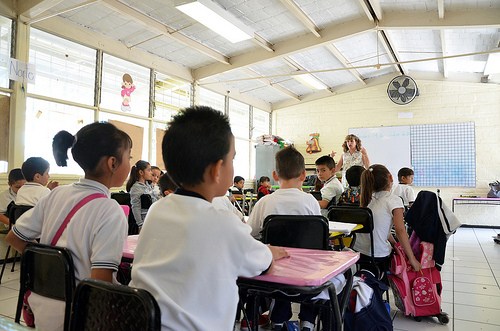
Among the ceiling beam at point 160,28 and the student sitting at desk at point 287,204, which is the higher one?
the ceiling beam at point 160,28

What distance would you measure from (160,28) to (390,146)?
5.79m

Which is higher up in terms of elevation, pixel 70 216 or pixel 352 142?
pixel 352 142

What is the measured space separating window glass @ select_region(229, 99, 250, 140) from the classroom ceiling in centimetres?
50

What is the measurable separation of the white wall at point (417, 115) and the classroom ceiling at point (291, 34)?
0.38 meters

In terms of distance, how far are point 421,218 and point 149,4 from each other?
423 cm

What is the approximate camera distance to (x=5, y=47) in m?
4.33

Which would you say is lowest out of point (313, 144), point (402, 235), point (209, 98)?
point (402, 235)

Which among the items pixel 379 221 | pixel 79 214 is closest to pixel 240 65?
pixel 379 221

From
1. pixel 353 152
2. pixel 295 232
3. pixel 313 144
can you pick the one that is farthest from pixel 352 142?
pixel 313 144

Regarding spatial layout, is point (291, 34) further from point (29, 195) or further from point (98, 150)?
point (98, 150)

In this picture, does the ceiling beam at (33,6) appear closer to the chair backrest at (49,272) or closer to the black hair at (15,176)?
the black hair at (15,176)

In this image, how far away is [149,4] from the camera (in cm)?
489

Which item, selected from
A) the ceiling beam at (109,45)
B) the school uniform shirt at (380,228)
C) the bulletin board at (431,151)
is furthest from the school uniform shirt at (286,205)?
the bulletin board at (431,151)

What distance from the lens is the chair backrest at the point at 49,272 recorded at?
1114mm
